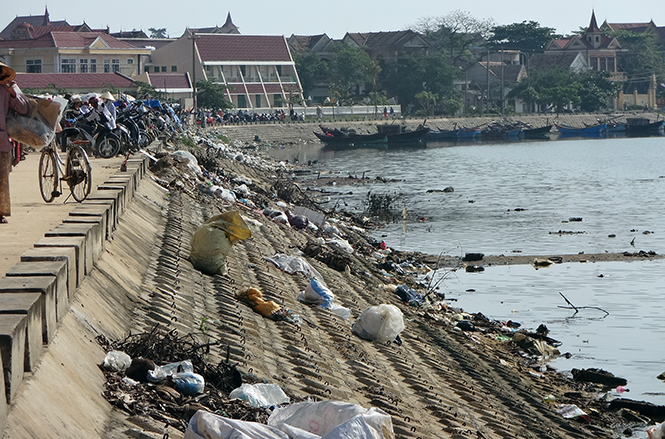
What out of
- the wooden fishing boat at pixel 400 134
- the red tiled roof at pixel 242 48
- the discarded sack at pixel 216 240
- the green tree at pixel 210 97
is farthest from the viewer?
the red tiled roof at pixel 242 48

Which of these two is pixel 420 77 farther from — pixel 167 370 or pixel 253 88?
pixel 167 370

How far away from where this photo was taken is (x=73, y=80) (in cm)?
5388

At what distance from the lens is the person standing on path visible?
25.9 ft

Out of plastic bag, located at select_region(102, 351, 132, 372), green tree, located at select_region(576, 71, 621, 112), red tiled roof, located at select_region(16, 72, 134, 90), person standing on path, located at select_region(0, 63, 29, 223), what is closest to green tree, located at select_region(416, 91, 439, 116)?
green tree, located at select_region(576, 71, 621, 112)

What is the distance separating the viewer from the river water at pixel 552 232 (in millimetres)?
12383

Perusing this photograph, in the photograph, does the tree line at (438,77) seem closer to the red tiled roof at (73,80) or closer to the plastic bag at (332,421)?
the red tiled roof at (73,80)

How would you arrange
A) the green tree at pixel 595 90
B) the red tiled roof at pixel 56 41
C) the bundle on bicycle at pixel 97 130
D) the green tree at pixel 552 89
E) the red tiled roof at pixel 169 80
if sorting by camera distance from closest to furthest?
the bundle on bicycle at pixel 97 130 → the red tiled roof at pixel 56 41 → the red tiled roof at pixel 169 80 → the green tree at pixel 552 89 → the green tree at pixel 595 90

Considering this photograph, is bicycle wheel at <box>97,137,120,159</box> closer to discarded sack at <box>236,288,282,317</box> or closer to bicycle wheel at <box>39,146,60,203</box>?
bicycle wheel at <box>39,146,60,203</box>

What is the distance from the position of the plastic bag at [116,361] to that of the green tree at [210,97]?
60.7 m

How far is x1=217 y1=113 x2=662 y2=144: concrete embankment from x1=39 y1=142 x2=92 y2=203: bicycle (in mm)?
48644

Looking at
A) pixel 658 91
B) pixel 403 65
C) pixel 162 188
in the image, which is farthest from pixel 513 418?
pixel 658 91

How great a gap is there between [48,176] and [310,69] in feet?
245

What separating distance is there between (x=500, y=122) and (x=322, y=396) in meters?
78.5

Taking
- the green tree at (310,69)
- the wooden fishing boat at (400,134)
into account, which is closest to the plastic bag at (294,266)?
the wooden fishing boat at (400,134)
